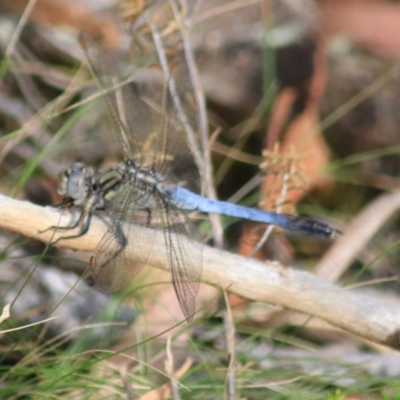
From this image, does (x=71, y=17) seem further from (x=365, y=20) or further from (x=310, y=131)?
(x=365, y=20)

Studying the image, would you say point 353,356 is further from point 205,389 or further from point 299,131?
point 299,131

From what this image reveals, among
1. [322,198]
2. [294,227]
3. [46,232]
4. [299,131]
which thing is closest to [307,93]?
[299,131]

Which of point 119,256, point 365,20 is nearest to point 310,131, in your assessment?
point 365,20

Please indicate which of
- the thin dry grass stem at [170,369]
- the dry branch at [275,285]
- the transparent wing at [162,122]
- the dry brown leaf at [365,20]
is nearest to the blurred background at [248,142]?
the dry brown leaf at [365,20]

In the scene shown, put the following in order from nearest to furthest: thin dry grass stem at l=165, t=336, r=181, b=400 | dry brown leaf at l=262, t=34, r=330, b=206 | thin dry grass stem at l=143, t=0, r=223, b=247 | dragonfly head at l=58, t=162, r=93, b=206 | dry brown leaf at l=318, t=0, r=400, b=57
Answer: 1. thin dry grass stem at l=165, t=336, r=181, b=400
2. dragonfly head at l=58, t=162, r=93, b=206
3. thin dry grass stem at l=143, t=0, r=223, b=247
4. dry brown leaf at l=262, t=34, r=330, b=206
5. dry brown leaf at l=318, t=0, r=400, b=57

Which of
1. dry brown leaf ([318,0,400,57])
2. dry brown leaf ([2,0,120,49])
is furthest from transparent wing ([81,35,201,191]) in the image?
dry brown leaf ([318,0,400,57])

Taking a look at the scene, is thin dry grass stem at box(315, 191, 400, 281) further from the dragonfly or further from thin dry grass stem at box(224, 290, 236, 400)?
thin dry grass stem at box(224, 290, 236, 400)
